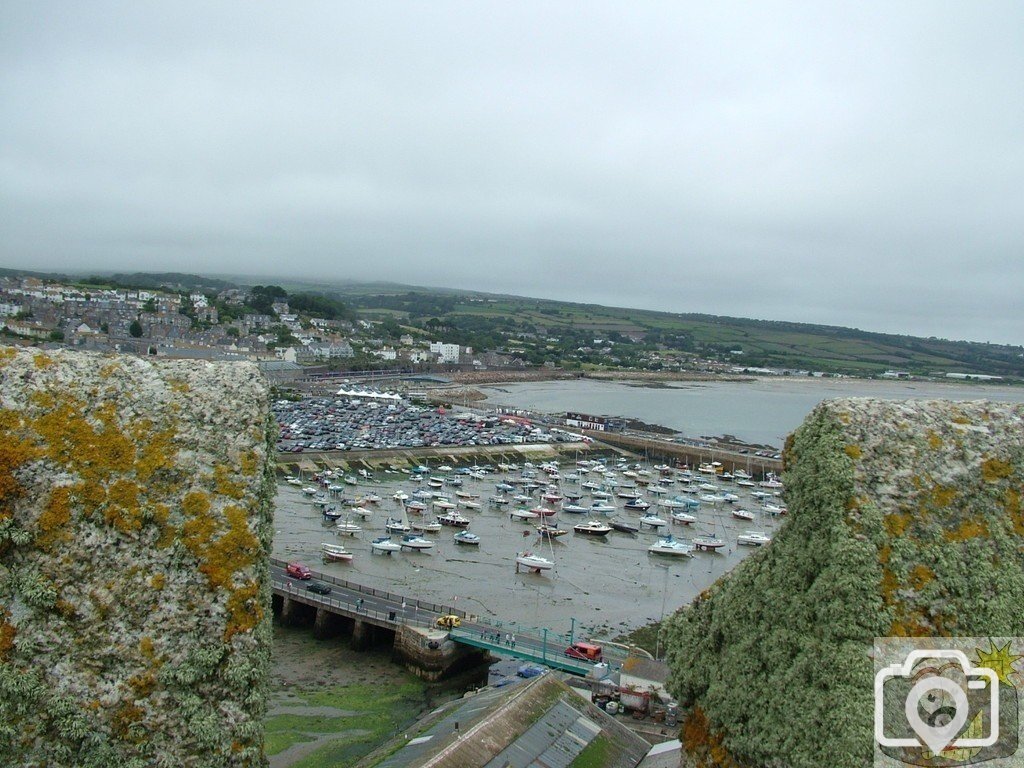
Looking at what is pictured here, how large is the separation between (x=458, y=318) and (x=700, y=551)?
120 metres

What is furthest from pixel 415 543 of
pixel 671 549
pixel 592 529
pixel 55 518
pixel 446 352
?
pixel 446 352

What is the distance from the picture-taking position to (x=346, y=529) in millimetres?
22953

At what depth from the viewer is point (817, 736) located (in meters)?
3.13

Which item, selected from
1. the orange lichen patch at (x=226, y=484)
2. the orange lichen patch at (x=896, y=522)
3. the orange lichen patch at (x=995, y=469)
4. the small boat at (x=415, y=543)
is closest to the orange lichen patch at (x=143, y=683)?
the orange lichen patch at (x=226, y=484)

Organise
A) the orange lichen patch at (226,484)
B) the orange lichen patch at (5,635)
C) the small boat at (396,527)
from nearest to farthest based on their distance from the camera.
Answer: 1. the orange lichen patch at (5,635)
2. the orange lichen patch at (226,484)
3. the small boat at (396,527)

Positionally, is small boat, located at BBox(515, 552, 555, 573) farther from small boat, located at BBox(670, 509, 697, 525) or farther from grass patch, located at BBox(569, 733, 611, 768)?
grass patch, located at BBox(569, 733, 611, 768)

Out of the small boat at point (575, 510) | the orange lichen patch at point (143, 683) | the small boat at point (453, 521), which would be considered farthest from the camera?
the small boat at point (575, 510)

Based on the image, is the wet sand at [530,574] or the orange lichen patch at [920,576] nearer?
the orange lichen patch at [920,576]

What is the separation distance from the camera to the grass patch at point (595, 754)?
29.9 feet

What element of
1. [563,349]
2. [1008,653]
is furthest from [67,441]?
[563,349]

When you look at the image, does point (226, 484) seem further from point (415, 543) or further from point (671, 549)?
point (671, 549)

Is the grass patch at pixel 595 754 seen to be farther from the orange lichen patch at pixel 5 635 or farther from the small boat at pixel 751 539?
the small boat at pixel 751 539

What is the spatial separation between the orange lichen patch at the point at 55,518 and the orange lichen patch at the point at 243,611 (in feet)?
2.39

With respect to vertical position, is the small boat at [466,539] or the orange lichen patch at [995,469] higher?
the orange lichen patch at [995,469]
